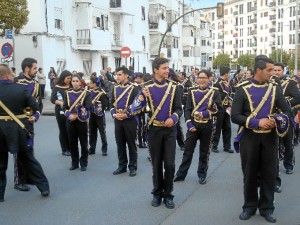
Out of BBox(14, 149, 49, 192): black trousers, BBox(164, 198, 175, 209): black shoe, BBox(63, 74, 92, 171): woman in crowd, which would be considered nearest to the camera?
BBox(164, 198, 175, 209): black shoe

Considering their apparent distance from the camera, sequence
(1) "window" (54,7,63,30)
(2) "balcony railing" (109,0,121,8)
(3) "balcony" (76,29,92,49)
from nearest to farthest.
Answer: (1) "window" (54,7,63,30) → (3) "balcony" (76,29,92,49) → (2) "balcony railing" (109,0,121,8)

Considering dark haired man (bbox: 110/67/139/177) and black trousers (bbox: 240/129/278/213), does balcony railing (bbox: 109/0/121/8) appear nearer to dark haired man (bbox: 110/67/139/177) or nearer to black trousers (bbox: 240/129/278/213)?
dark haired man (bbox: 110/67/139/177)

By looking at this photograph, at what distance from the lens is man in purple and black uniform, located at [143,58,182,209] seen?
670 centimetres

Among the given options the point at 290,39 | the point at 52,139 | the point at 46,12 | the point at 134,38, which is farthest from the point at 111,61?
the point at 290,39

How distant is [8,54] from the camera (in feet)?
52.5

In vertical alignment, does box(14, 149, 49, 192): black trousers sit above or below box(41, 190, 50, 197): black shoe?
above

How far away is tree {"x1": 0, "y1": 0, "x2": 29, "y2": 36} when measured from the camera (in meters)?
22.9

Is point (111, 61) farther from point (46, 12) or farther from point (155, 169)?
point (155, 169)

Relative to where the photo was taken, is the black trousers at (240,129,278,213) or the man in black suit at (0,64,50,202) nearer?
the black trousers at (240,129,278,213)

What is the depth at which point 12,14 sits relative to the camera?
23312 mm

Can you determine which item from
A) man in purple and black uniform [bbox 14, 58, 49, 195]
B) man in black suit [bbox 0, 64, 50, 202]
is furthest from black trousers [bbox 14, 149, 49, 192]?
man in black suit [bbox 0, 64, 50, 202]

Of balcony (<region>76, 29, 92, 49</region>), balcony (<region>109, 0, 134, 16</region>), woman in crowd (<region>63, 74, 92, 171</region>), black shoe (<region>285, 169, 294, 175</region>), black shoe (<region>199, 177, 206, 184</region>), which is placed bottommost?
black shoe (<region>285, 169, 294, 175</region>)

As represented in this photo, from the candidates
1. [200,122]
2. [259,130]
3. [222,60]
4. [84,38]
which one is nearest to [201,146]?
[200,122]

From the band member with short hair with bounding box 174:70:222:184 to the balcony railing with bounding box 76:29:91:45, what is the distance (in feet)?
87.9
